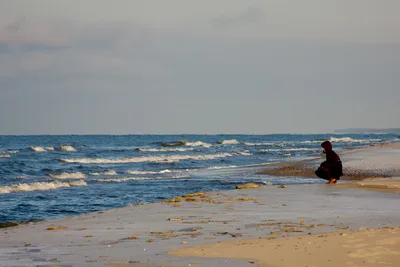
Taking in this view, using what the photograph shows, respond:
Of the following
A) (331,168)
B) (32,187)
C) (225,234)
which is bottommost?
(32,187)

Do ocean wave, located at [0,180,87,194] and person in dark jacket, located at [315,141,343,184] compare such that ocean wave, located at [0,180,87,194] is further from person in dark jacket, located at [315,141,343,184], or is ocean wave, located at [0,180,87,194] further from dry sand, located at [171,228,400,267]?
dry sand, located at [171,228,400,267]

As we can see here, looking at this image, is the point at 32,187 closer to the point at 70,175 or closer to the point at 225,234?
the point at 70,175

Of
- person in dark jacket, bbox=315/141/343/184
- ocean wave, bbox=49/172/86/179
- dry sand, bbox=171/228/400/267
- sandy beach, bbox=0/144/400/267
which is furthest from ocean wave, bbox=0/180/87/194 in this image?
dry sand, bbox=171/228/400/267

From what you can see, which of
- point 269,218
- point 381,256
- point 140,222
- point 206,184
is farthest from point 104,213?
point 206,184

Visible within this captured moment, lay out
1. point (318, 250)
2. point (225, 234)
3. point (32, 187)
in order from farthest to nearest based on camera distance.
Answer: point (32, 187) → point (225, 234) → point (318, 250)

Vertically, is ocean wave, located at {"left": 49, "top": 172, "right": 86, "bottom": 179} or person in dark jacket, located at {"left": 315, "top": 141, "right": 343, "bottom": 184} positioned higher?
person in dark jacket, located at {"left": 315, "top": 141, "right": 343, "bottom": 184}

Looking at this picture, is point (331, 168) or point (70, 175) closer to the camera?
point (331, 168)

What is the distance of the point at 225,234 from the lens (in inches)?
450

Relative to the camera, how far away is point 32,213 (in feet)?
63.2

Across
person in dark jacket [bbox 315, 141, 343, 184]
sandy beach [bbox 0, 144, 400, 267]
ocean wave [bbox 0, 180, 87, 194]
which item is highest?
person in dark jacket [bbox 315, 141, 343, 184]

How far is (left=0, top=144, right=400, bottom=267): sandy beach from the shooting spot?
9109mm

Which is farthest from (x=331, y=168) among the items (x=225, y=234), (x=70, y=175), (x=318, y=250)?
(x=70, y=175)

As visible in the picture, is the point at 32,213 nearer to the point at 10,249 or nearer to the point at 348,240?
the point at 10,249

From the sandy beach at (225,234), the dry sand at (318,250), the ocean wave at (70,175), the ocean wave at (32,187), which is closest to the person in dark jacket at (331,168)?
the sandy beach at (225,234)
